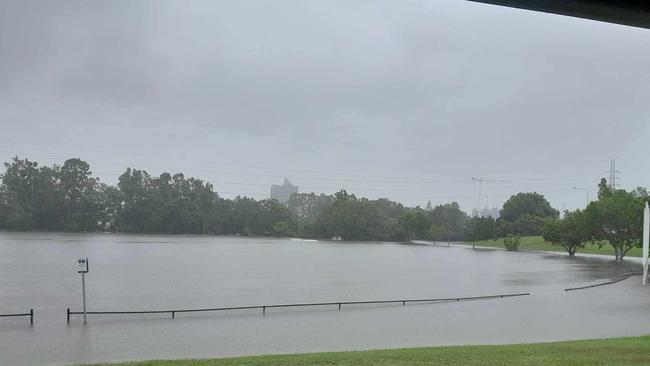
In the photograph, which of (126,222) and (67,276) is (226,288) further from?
(126,222)

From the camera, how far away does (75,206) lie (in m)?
67.1

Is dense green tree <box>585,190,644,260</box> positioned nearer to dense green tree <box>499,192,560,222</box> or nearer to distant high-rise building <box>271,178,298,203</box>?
dense green tree <box>499,192,560,222</box>

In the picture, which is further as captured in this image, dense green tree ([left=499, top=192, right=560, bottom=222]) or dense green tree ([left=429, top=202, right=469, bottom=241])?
dense green tree ([left=429, top=202, right=469, bottom=241])

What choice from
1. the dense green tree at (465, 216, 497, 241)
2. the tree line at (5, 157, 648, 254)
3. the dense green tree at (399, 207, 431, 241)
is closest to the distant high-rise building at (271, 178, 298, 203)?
the tree line at (5, 157, 648, 254)

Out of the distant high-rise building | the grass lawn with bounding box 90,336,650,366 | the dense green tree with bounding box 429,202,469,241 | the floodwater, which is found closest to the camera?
the grass lawn with bounding box 90,336,650,366

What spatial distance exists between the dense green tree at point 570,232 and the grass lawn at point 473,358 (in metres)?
53.1

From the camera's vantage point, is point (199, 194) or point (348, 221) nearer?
point (199, 194)

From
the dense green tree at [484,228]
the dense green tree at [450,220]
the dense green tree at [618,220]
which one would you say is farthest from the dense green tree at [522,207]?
the dense green tree at [618,220]

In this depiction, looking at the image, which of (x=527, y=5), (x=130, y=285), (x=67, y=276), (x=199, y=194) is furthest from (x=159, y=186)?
(x=527, y=5)

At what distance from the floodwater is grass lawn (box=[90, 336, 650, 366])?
2.15 m

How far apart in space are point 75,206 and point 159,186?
13.0 m

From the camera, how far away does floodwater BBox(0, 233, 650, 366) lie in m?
12.3

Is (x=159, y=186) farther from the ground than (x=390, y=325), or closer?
farther from the ground

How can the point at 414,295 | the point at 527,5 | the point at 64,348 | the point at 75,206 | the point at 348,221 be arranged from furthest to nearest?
the point at 348,221 → the point at 75,206 → the point at 414,295 → the point at 64,348 → the point at 527,5
